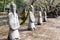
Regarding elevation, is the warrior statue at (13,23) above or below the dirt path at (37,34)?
above

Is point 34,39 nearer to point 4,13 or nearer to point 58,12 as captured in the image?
point 4,13

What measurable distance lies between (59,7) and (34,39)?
48.2 ft

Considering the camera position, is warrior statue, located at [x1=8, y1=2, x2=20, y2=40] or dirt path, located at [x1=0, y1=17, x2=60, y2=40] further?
dirt path, located at [x1=0, y1=17, x2=60, y2=40]

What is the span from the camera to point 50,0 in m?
16.1

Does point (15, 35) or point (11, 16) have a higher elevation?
point (11, 16)

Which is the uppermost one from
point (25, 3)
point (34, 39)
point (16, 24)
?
point (25, 3)

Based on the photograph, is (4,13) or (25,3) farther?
(4,13)

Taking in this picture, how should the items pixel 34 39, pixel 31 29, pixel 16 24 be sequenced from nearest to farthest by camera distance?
1. pixel 16 24
2. pixel 34 39
3. pixel 31 29

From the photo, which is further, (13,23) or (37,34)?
(37,34)

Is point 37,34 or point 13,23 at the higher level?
point 13,23

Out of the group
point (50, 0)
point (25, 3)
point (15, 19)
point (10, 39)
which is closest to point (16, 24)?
point (15, 19)

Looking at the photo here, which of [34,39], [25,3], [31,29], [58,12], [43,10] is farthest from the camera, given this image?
[58,12]

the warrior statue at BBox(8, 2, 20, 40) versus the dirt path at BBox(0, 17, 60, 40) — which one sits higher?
the warrior statue at BBox(8, 2, 20, 40)

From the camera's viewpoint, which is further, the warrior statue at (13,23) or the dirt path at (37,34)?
the dirt path at (37,34)
